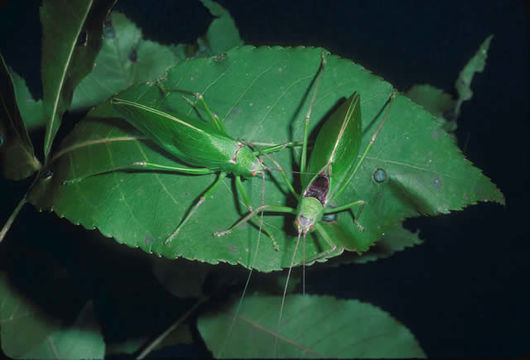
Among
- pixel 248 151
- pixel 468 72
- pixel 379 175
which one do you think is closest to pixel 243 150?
pixel 248 151

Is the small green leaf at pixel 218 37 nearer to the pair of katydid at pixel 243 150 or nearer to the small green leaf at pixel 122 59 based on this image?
the small green leaf at pixel 122 59

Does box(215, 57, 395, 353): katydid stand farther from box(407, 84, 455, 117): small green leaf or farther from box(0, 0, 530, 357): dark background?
box(0, 0, 530, 357): dark background

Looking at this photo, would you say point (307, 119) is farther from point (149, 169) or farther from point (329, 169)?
point (149, 169)

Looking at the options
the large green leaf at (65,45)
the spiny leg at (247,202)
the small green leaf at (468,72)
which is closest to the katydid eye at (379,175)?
the spiny leg at (247,202)

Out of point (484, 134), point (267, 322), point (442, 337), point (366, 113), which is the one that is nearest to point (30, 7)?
point (366, 113)

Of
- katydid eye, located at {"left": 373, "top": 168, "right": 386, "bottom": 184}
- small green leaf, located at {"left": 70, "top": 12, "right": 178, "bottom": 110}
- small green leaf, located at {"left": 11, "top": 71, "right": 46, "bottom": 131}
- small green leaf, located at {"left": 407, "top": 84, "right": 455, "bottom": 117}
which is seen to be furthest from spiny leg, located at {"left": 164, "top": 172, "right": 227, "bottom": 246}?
small green leaf, located at {"left": 407, "top": 84, "right": 455, "bottom": 117}

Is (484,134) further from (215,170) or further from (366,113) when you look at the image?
(215,170)
